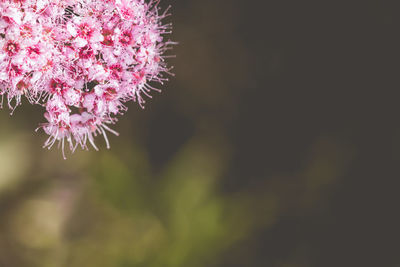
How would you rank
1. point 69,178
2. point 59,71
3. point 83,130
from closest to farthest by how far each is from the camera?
point 59,71
point 83,130
point 69,178

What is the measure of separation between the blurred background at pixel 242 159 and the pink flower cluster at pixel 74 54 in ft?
2.44

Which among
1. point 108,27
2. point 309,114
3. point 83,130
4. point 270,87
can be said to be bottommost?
point 83,130

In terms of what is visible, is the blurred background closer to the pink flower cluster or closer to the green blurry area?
the green blurry area

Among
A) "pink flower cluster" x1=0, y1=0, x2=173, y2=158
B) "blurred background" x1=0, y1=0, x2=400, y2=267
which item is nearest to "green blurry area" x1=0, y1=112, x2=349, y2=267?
"blurred background" x1=0, y1=0, x2=400, y2=267

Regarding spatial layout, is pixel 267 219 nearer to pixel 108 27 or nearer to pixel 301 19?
pixel 301 19

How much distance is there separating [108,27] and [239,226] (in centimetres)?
114

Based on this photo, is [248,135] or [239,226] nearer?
[239,226]

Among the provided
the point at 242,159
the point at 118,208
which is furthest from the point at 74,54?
the point at 242,159

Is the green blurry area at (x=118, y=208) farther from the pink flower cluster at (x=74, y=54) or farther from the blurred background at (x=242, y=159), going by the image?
the pink flower cluster at (x=74, y=54)

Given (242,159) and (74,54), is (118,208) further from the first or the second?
(74,54)

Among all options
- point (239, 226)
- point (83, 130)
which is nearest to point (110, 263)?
point (239, 226)

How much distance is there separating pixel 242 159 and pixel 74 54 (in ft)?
3.89

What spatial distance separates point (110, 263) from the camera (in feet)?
6.14

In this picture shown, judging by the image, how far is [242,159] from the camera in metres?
2.13
